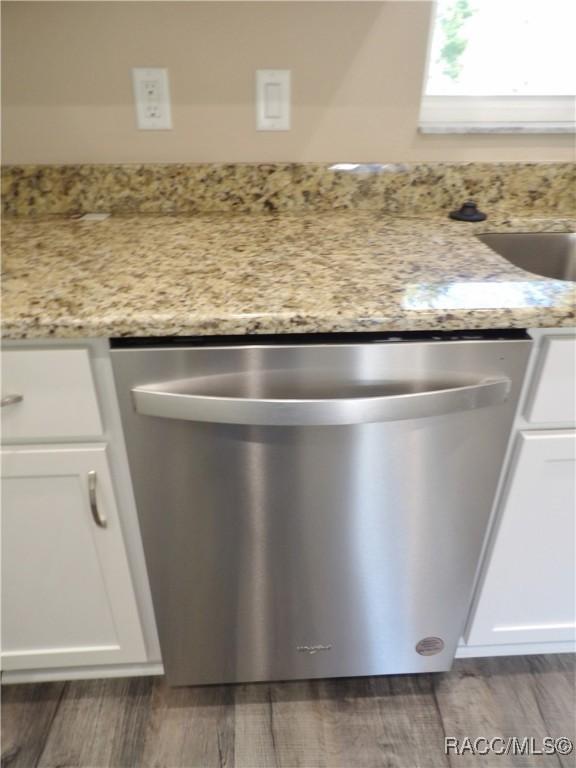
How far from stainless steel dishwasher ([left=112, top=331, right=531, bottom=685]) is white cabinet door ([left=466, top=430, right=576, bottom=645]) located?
61 millimetres

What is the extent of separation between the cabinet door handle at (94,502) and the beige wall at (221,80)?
30.2 inches

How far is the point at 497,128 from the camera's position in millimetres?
1280

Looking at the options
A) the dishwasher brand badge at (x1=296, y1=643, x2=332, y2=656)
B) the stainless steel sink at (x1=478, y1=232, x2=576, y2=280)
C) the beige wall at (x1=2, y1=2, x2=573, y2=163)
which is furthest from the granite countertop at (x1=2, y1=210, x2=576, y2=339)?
the dishwasher brand badge at (x1=296, y1=643, x2=332, y2=656)

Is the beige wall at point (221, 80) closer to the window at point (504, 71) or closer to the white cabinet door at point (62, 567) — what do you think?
the window at point (504, 71)

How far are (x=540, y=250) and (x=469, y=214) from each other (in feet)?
0.62

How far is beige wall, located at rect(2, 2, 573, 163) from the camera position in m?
1.13

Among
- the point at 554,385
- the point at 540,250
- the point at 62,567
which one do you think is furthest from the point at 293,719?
the point at 540,250

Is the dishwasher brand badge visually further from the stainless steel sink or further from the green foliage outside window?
the green foliage outside window

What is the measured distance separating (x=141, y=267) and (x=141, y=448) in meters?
0.33

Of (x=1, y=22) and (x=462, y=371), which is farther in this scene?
(x=1, y=22)

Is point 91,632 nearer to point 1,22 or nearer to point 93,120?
point 93,120

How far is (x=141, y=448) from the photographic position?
2.94 feet

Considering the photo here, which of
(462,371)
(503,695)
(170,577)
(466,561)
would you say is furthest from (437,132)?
(503,695)

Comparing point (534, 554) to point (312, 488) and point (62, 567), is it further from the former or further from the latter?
point (62, 567)
